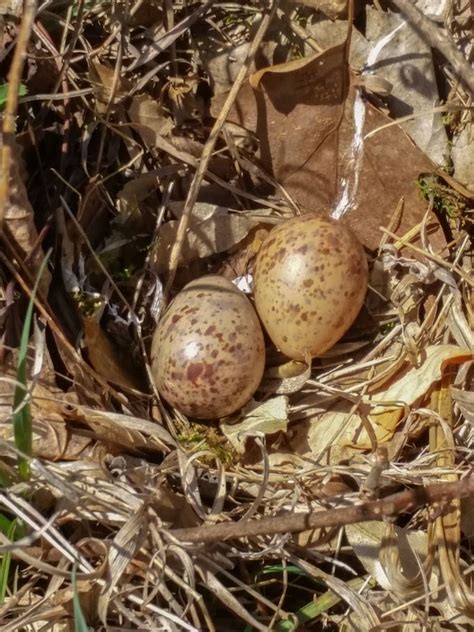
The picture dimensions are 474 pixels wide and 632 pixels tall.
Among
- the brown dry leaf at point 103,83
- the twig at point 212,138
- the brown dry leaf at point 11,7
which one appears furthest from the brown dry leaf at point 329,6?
the brown dry leaf at point 11,7

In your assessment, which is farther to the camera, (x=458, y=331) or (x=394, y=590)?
(x=458, y=331)

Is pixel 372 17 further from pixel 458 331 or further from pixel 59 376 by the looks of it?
pixel 59 376

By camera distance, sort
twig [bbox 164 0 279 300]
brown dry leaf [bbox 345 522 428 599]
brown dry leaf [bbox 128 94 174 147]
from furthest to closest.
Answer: brown dry leaf [bbox 128 94 174 147]
twig [bbox 164 0 279 300]
brown dry leaf [bbox 345 522 428 599]

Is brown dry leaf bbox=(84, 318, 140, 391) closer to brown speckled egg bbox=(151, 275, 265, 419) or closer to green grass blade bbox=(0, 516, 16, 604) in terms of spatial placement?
brown speckled egg bbox=(151, 275, 265, 419)

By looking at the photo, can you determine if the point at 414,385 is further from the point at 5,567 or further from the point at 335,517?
the point at 5,567

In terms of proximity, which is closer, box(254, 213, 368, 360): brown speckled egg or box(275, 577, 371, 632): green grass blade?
box(275, 577, 371, 632): green grass blade

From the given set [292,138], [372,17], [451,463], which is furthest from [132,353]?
[372,17]

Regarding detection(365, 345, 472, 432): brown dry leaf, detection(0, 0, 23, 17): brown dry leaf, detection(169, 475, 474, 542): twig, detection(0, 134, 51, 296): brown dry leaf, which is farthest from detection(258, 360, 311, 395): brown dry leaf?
detection(0, 0, 23, 17): brown dry leaf
